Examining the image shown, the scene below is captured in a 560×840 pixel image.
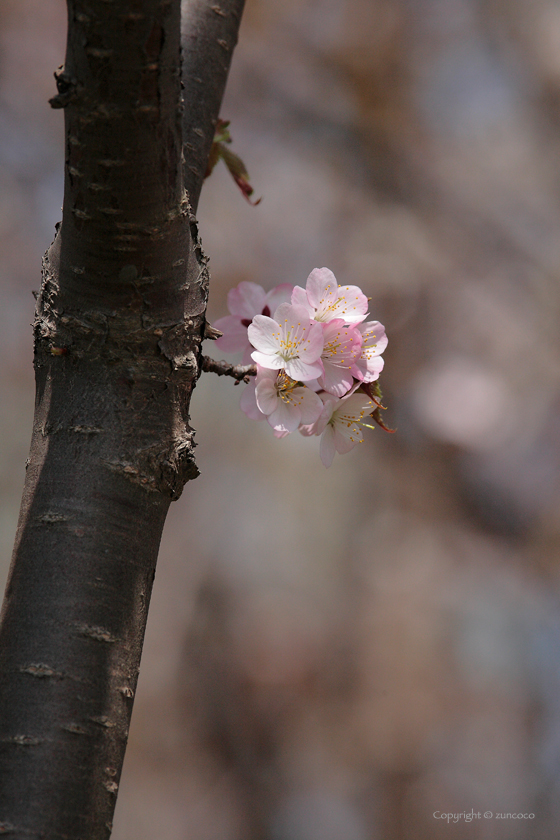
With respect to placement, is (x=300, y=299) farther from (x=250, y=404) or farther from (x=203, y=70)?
(x=203, y=70)

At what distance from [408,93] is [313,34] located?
0.98 feet

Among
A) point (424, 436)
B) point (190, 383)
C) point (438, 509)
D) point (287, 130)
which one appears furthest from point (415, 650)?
point (287, 130)

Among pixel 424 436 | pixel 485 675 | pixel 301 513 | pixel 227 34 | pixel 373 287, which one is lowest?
pixel 485 675

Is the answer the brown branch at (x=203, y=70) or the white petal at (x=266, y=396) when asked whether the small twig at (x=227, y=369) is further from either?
the brown branch at (x=203, y=70)

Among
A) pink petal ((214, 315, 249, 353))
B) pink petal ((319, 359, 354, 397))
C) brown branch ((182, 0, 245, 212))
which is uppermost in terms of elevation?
brown branch ((182, 0, 245, 212))

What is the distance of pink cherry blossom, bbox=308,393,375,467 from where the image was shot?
0.44m

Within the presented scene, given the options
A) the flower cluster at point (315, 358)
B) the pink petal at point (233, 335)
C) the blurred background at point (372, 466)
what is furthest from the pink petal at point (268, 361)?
the blurred background at point (372, 466)

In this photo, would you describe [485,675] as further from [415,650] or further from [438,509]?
[438,509]

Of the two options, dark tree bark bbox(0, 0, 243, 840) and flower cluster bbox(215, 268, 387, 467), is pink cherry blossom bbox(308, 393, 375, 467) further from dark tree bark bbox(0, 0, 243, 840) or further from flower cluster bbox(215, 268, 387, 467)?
dark tree bark bbox(0, 0, 243, 840)

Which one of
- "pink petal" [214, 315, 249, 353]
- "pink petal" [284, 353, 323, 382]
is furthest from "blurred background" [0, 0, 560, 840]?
"pink petal" [284, 353, 323, 382]

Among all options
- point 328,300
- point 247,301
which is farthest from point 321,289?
point 247,301

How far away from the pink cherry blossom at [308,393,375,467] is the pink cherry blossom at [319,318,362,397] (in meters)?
0.02

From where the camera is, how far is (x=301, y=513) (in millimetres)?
1413

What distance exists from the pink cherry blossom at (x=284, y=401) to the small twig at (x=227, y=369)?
0.01 metres
